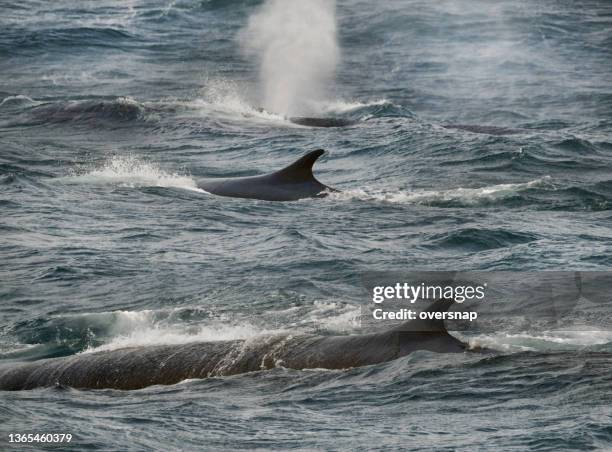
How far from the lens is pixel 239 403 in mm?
17219

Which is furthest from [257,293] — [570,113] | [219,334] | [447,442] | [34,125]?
[570,113]

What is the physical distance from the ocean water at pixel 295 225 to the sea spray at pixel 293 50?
2.45ft

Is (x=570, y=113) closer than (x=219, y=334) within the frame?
No

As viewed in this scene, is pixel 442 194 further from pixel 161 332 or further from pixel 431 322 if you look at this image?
pixel 431 322

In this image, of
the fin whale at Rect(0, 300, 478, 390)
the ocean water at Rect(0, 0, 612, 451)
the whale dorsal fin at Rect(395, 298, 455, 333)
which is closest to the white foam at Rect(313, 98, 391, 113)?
the ocean water at Rect(0, 0, 612, 451)

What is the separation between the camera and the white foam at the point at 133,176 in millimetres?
33344

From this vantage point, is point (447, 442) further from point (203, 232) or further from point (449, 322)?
point (203, 232)

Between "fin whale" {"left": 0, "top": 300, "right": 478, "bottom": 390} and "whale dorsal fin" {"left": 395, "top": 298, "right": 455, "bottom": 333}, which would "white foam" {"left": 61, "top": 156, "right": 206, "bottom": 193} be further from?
"whale dorsal fin" {"left": 395, "top": 298, "right": 455, "bottom": 333}

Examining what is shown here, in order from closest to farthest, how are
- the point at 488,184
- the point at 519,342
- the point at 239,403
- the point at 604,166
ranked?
1. the point at 239,403
2. the point at 519,342
3. the point at 488,184
4. the point at 604,166

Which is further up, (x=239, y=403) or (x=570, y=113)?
(x=239, y=403)

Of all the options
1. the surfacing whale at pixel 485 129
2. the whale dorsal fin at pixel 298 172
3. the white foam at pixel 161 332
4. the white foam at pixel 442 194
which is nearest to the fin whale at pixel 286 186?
the whale dorsal fin at pixel 298 172

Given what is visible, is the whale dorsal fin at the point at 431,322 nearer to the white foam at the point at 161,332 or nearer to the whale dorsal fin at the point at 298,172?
the white foam at the point at 161,332

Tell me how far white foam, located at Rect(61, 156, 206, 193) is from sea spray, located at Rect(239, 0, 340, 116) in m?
13.9

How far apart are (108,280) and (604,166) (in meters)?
15.5
